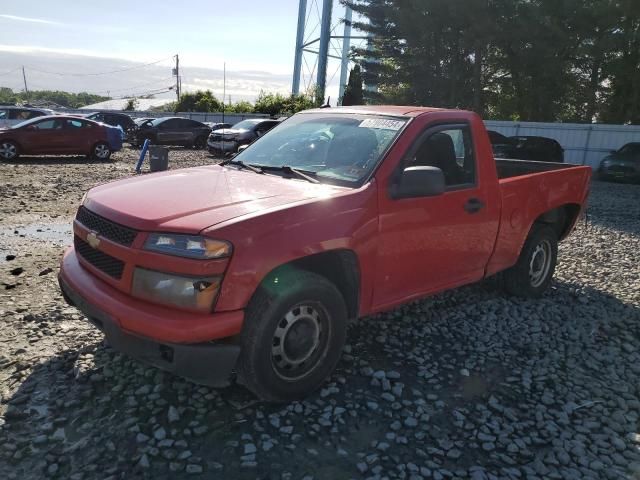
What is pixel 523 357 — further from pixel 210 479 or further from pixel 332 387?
pixel 210 479

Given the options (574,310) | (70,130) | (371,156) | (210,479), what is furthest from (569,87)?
(210,479)

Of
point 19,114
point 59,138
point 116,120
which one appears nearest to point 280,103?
point 116,120

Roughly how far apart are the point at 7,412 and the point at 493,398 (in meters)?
3.04

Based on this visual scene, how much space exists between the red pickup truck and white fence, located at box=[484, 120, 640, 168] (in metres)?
21.6

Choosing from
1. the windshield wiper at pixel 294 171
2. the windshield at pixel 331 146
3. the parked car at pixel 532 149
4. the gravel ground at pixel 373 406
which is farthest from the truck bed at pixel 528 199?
the parked car at pixel 532 149

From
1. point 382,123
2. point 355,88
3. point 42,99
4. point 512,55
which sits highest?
point 512,55

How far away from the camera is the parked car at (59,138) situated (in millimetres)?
15990

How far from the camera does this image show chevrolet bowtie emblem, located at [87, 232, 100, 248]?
323 centimetres

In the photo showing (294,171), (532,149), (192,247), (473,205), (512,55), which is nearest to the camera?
(192,247)

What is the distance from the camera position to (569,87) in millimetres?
29297

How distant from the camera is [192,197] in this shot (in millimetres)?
3312

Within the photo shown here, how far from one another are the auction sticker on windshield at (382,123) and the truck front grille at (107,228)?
1989mm

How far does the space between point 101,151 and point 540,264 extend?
16.0 m

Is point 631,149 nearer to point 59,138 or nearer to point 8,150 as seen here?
point 59,138
